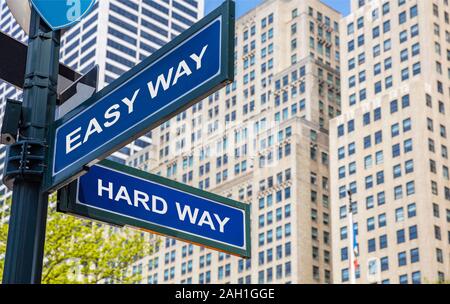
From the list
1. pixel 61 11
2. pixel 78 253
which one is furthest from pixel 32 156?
pixel 78 253

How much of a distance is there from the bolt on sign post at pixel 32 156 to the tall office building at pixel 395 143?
8667 cm

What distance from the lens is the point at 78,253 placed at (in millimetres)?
22000

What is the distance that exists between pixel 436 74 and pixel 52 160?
333 feet

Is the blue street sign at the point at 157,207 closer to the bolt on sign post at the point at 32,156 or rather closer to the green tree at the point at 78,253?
the bolt on sign post at the point at 32,156

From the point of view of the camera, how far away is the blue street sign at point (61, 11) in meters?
6.49

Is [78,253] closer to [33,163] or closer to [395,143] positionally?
[33,163]

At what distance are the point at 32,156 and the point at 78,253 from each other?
16.2 meters

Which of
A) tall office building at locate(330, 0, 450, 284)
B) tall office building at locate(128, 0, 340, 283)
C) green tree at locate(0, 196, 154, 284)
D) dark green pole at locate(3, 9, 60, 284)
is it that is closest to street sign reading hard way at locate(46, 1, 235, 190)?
dark green pole at locate(3, 9, 60, 284)

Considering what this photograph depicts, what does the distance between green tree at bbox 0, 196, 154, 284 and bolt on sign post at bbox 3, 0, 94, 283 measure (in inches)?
564

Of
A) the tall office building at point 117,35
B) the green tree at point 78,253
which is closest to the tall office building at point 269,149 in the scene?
the tall office building at point 117,35

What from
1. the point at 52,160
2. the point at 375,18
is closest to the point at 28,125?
the point at 52,160

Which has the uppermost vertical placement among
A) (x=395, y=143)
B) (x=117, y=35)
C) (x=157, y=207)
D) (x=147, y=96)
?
(x=117, y=35)

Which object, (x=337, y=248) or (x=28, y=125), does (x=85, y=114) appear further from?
(x=337, y=248)

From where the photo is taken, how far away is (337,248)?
106062 millimetres
